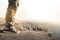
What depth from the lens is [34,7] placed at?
209 centimetres

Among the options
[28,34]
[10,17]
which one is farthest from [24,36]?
[10,17]

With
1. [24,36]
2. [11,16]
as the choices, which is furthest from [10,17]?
[24,36]

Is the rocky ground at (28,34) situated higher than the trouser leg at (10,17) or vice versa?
the trouser leg at (10,17)

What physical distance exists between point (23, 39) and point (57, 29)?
0.48 meters

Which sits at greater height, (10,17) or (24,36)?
(10,17)

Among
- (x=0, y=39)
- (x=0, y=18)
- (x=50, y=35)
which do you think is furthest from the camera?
(x=0, y=18)

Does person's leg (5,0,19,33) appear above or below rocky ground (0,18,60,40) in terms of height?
above

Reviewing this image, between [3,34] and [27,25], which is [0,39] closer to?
[3,34]

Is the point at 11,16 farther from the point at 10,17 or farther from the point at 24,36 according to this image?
the point at 24,36

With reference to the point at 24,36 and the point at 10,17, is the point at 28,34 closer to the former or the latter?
the point at 24,36

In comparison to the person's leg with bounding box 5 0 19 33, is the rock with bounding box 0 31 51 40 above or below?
below

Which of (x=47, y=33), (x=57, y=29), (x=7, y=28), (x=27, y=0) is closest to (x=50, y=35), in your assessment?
Result: (x=47, y=33)

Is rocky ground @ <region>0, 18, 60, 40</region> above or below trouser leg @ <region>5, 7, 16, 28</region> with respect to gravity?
below

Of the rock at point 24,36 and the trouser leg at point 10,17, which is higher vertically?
the trouser leg at point 10,17
